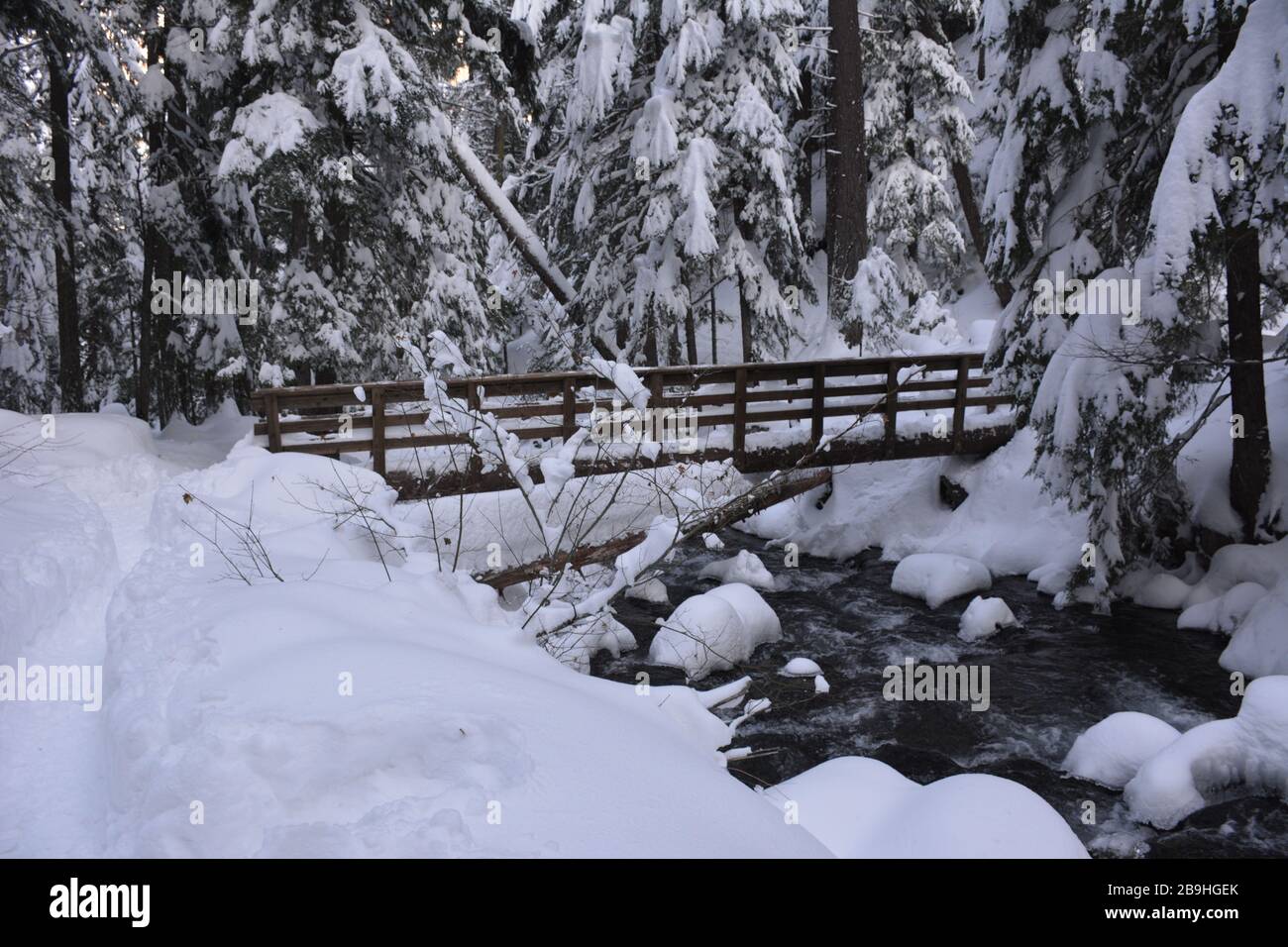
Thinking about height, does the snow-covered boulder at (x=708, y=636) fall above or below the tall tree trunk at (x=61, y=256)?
below

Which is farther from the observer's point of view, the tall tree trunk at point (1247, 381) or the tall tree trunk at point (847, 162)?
the tall tree trunk at point (847, 162)

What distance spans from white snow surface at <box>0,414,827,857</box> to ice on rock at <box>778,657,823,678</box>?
122 inches

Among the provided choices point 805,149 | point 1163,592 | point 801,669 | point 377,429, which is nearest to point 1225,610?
point 1163,592

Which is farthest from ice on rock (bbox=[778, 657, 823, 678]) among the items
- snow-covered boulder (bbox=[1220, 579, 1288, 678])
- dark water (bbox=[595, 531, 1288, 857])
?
snow-covered boulder (bbox=[1220, 579, 1288, 678])

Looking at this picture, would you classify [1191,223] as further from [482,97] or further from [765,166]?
[482,97]

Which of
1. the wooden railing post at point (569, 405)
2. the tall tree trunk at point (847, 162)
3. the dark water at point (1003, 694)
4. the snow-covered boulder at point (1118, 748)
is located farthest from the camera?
the tall tree trunk at point (847, 162)

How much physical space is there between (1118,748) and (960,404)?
7297 mm

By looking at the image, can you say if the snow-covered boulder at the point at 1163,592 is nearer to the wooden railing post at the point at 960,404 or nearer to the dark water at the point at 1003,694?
the dark water at the point at 1003,694

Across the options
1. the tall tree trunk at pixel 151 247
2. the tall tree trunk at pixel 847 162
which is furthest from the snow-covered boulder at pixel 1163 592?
the tall tree trunk at pixel 151 247

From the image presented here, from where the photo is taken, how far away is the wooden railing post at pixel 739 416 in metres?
12.0

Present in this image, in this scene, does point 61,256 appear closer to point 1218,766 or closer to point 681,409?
point 681,409

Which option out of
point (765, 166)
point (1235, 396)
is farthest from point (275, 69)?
point (1235, 396)

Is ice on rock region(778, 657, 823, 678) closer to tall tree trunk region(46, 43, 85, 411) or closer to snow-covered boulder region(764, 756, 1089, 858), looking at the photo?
snow-covered boulder region(764, 756, 1089, 858)

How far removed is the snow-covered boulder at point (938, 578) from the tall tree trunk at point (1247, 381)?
297 cm
